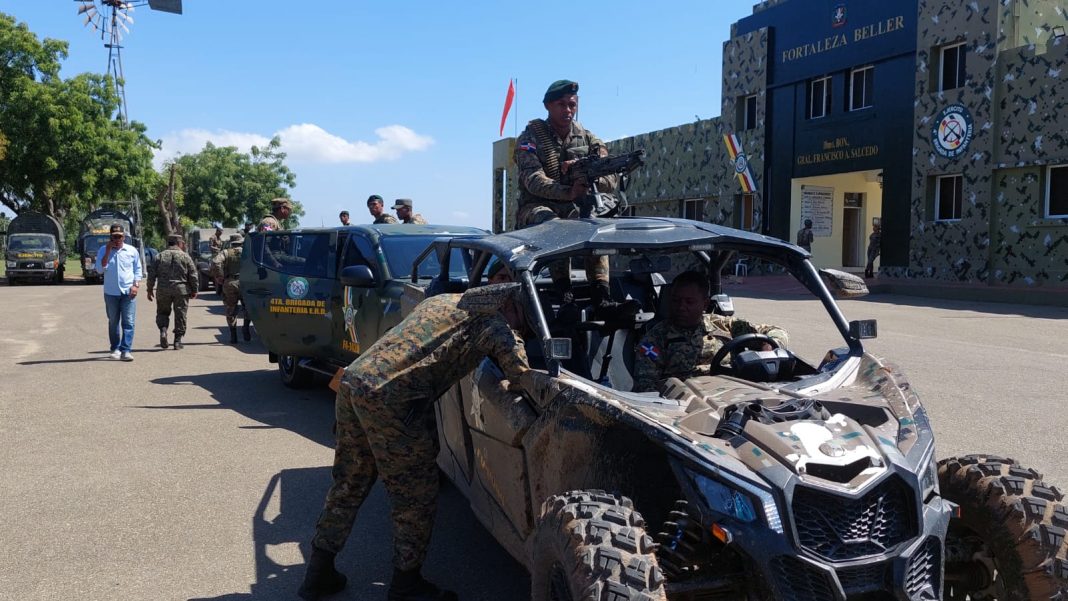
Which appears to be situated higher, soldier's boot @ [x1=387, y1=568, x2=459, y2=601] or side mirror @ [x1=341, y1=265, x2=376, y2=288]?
side mirror @ [x1=341, y1=265, x2=376, y2=288]

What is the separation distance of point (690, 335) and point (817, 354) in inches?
255

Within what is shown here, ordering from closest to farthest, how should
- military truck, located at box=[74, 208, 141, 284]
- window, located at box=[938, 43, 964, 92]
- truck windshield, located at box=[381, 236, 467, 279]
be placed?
truck windshield, located at box=[381, 236, 467, 279] → window, located at box=[938, 43, 964, 92] → military truck, located at box=[74, 208, 141, 284]

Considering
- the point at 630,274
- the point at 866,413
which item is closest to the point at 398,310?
→ the point at 630,274

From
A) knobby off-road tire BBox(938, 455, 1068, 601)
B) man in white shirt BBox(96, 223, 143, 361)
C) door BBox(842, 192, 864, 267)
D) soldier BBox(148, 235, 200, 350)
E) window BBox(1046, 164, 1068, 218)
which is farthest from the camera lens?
door BBox(842, 192, 864, 267)

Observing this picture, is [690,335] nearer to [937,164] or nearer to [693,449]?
[693,449]

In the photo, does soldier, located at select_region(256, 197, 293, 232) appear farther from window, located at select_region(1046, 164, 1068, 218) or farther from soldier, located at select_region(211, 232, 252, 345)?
window, located at select_region(1046, 164, 1068, 218)

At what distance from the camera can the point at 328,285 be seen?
8.01 metres

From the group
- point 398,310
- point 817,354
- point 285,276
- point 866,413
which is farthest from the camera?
point 817,354

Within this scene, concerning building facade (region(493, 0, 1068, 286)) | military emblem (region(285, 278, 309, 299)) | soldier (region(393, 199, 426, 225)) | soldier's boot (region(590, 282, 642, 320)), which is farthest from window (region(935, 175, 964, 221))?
soldier's boot (region(590, 282, 642, 320))

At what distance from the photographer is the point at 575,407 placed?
2951mm

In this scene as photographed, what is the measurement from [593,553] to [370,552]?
221cm

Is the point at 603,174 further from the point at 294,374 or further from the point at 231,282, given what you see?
the point at 231,282

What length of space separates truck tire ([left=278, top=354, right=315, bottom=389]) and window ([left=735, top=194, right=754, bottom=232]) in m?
21.1

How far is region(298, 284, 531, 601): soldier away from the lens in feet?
11.6
